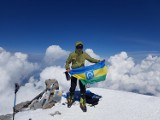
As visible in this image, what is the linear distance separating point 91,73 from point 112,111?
112 inches

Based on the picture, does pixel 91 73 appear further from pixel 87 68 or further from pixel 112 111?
pixel 112 111

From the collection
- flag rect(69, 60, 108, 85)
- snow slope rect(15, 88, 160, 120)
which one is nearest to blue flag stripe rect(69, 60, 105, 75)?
flag rect(69, 60, 108, 85)

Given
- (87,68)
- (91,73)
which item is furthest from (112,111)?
(87,68)

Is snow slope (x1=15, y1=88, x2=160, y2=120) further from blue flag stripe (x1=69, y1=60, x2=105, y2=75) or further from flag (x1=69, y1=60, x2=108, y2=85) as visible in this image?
blue flag stripe (x1=69, y1=60, x2=105, y2=75)

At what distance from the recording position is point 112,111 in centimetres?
1603

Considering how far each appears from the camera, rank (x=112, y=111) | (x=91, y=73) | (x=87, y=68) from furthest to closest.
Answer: (x=91, y=73) → (x=87, y=68) → (x=112, y=111)

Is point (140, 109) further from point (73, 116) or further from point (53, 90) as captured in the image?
point (53, 90)

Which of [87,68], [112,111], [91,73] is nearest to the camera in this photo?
[112,111]

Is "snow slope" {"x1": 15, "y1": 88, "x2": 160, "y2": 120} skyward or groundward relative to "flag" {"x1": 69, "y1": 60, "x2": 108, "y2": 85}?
groundward

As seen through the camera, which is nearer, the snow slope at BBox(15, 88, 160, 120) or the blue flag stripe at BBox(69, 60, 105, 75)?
the snow slope at BBox(15, 88, 160, 120)

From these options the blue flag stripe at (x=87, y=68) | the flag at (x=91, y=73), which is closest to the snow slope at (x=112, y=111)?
the flag at (x=91, y=73)

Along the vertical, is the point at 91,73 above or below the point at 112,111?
above

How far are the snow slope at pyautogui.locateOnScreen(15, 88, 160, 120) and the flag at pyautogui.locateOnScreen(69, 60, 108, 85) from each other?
6.17 feet

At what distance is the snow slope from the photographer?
48.8 feet
